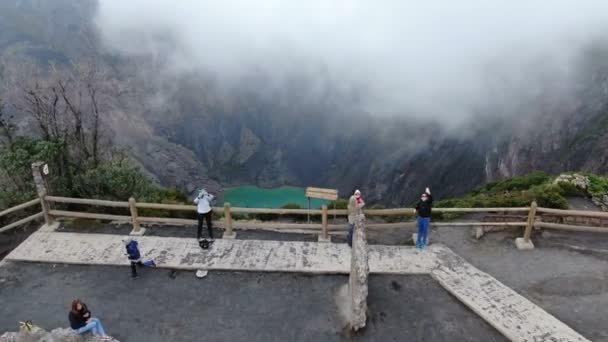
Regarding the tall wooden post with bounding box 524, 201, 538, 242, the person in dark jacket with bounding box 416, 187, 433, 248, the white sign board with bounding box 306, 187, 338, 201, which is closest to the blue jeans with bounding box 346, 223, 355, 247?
the white sign board with bounding box 306, 187, 338, 201

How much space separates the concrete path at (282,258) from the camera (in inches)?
388

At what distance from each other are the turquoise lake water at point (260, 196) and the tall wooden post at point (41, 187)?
64.5m

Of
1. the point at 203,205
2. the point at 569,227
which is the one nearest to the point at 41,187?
the point at 203,205

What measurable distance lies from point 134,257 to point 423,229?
7331 millimetres

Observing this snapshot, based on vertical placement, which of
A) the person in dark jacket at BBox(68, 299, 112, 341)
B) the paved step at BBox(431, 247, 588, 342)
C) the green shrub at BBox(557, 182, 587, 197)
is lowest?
the green shrub at BBox(557, 182, 587, 197)

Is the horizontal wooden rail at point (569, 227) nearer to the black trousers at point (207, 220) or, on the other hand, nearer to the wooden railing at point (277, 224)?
the wooden railing at point (277, 224)

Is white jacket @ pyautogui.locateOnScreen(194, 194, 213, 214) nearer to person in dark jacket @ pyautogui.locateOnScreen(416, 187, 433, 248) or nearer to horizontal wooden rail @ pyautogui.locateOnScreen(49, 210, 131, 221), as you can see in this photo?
horizontal wooden rail @ pyautogui.locateOnScreen(49, 210, 131, 221)

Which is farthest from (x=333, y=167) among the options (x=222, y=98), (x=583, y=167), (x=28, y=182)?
(x=28, y=182)

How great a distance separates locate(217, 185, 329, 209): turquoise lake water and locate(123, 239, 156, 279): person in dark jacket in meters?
66.0

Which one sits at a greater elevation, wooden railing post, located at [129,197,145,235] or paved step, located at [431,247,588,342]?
wooden railing post, located at [129,197,145,235]

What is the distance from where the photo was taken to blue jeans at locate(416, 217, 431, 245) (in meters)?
11.2

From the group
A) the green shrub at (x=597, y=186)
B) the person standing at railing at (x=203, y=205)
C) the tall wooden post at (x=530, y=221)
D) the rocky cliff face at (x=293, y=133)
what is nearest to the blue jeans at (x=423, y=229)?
the tall wooden post at (x=530, y=221)

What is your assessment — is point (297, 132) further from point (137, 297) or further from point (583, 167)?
point (137, 297)

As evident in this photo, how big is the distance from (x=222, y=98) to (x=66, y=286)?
384 feet
